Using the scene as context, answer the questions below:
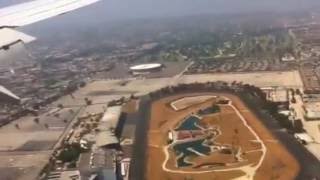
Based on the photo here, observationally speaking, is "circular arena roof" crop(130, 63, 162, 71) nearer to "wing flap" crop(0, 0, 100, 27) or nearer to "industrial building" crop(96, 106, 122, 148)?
"industrial building" crop(96, 106, 122, 148)

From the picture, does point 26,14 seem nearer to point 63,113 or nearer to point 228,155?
point 228,155

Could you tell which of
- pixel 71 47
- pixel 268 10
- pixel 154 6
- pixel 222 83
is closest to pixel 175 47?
pixel 71 47

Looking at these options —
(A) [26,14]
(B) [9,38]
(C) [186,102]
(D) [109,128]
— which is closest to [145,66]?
(C) [186,102]

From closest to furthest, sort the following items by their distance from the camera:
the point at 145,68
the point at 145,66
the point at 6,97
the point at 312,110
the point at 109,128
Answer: the point at 6,97 < the point at 109,128 < the point at 312,110 < the point at 145,68 < the point at 145,66

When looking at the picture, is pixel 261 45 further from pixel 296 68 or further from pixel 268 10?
pixel 268 10

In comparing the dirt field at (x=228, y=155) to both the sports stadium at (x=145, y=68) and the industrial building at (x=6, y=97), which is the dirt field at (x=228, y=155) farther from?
the sports stadium at (x=145, y=68)

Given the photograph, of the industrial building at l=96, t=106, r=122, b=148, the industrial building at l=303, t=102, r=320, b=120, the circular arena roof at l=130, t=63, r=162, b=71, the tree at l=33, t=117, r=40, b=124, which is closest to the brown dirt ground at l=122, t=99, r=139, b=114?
the industrial building at l=96, t=106, r=122, b=148

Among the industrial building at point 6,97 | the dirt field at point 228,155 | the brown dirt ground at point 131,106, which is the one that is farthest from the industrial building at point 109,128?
the industrial building at point 6,97
